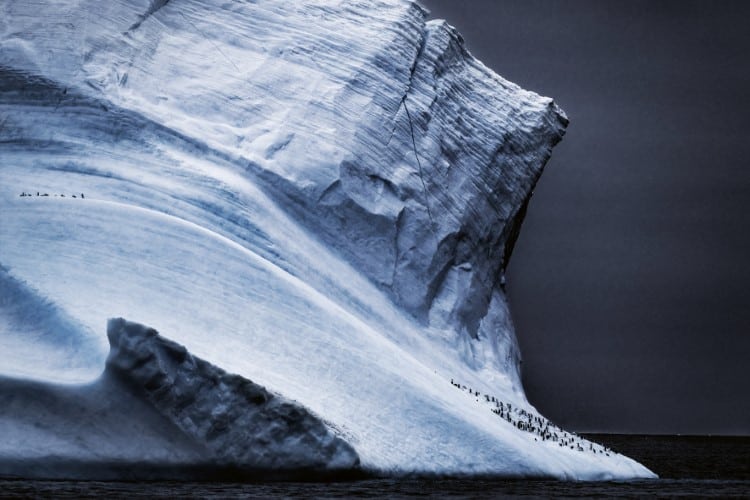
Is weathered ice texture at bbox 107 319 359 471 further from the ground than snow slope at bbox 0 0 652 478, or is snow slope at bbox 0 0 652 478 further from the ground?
snow slope at bbox 0 0 652 478

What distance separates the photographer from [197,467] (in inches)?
720

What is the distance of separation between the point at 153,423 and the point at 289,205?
11.7 meters

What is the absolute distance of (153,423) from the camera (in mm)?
17906

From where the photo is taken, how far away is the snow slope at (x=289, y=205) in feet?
69.1

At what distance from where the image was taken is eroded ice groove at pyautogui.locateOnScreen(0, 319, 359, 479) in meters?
17.4

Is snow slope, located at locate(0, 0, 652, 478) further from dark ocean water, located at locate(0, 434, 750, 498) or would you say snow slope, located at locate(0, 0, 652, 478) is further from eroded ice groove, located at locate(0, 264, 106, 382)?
dark ocean water, located at locate(0, 434, 750, 498)

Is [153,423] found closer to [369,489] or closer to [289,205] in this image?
[369,489]

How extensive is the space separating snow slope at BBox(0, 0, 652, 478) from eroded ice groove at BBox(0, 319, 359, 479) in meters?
0.38

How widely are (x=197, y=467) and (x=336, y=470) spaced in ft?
7.37

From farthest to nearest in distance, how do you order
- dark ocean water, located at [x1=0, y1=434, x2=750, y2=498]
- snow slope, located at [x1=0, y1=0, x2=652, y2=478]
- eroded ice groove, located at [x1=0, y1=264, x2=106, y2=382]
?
1. snow slope, located at [x1=0, y1=0, x2=652, y2=478]
2. eroded ice groove, located at [x1=0, y1=264, x2=106, y2=382]
3. dark ocean water, located at [x1=0, y1=434, x2=750, y2=498]

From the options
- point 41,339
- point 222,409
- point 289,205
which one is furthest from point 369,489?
point 289,205

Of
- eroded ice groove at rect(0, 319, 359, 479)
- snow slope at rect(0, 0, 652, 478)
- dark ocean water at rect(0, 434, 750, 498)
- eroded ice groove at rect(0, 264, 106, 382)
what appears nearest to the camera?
dark ocean water at rect(0, 434, 750, 498)

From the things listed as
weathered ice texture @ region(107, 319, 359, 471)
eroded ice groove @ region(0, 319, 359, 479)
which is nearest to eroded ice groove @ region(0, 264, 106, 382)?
eroded ice groove @ region(0, 319, 359, 479)

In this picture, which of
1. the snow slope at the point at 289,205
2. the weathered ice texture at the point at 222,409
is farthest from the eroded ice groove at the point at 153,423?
the snow slope at the point at 289,205
